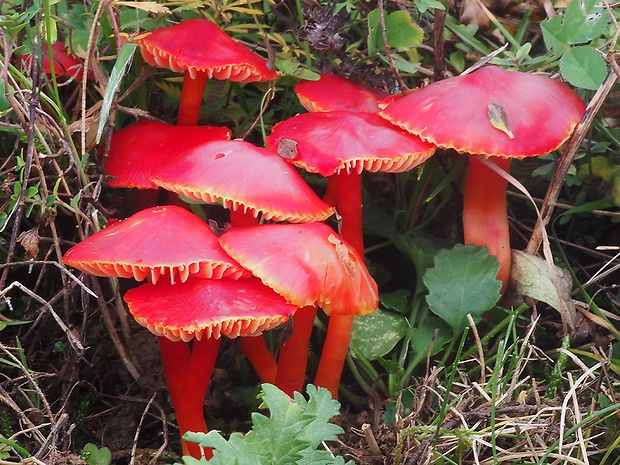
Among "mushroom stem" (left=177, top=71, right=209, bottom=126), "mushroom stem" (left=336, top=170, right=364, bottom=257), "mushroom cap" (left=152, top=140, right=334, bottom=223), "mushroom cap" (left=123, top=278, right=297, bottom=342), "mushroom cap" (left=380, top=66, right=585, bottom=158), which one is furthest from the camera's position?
"mushroom stem" (left=177, top=71, right=209, bottom=126)

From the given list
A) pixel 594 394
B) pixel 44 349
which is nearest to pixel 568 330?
pixel 594 394

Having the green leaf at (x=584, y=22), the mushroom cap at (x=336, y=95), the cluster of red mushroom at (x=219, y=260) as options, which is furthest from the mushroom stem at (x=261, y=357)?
the green leaf at (x=584, y=22)

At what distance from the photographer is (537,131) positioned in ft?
6.11

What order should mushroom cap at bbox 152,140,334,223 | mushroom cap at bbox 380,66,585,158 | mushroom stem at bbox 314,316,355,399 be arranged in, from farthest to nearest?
1. mushroom stem at bbox 314,316,355,399
2. mushroom cap at bbox 380,66,585,158
3. mushroom cap at bbox 152,140,334,223

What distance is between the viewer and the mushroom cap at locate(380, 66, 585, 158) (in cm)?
184

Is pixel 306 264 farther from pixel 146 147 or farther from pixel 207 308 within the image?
pixel 146 147

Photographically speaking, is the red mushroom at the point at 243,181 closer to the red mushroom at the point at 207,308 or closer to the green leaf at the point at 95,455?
the red mushroom at the point at 207,308

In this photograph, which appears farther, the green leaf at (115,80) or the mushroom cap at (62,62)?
the mushroom cap at (62,62)

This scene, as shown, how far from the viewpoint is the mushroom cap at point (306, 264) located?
1.62 metres

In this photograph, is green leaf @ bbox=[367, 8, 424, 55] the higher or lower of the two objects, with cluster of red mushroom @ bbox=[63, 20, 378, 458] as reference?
higher

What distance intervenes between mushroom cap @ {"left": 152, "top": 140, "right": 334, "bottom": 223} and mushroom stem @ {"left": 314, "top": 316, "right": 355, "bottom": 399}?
1.07 feet

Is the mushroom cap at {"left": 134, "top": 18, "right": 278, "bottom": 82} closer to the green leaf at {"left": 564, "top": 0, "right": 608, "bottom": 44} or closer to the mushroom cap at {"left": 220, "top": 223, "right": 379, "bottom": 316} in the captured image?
the mushroom cap at {"left": 220, "top": 223, "right": 379, "bottom": 316}

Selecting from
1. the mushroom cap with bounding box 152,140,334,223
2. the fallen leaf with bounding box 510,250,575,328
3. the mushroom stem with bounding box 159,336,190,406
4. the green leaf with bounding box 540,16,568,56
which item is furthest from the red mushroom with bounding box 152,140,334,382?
the green leaf with bounding box 540,16,568,56

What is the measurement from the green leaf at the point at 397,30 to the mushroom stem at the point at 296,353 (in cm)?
90
